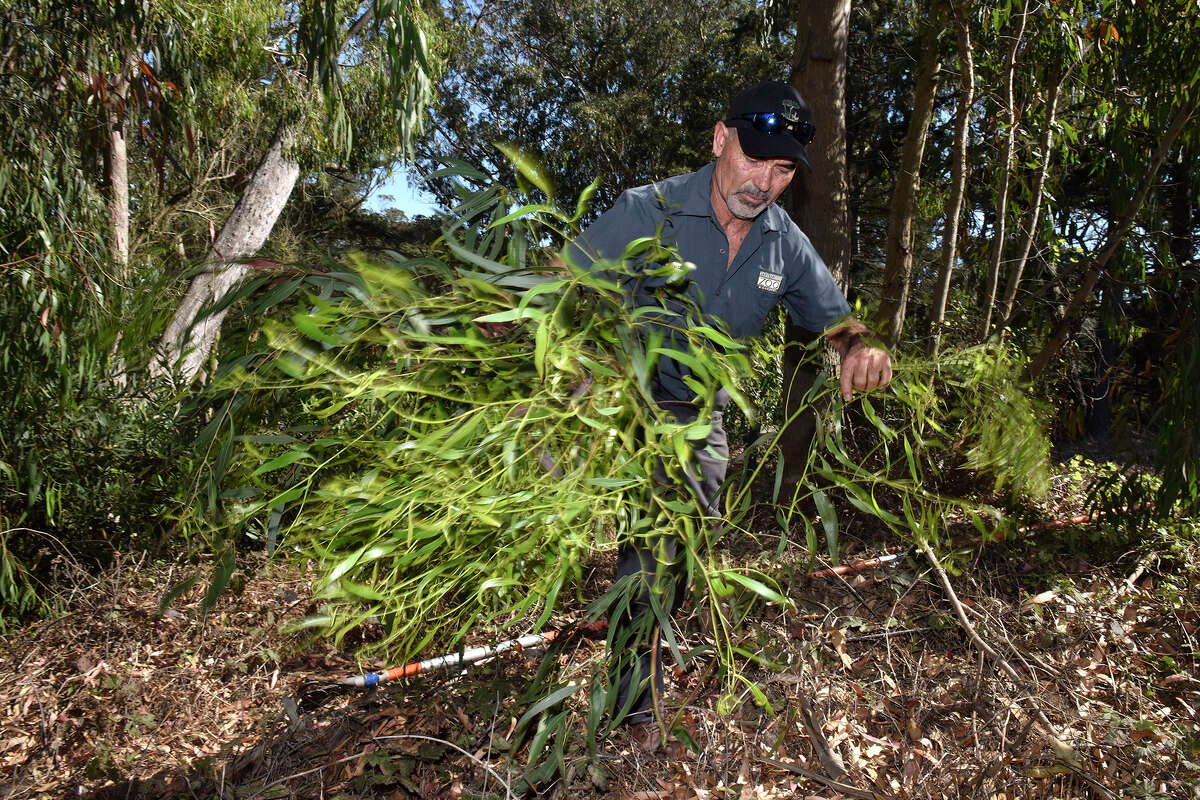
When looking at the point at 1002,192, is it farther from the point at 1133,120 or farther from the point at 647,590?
the point at 647,590

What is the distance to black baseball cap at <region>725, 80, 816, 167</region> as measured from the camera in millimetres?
2016

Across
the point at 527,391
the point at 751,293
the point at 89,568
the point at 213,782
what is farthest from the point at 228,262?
the point at 89,568

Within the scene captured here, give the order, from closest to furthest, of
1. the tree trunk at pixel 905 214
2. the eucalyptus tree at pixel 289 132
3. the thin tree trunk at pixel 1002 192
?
the thin tree trunk at pixel 1002 192
the tree trunk at pixel 905 214
the eucalyptus tree at pixel 289 132

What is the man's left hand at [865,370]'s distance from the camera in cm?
171

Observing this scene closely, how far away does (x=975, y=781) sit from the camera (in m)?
2.05

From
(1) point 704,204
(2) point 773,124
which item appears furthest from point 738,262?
(2) point 773,124

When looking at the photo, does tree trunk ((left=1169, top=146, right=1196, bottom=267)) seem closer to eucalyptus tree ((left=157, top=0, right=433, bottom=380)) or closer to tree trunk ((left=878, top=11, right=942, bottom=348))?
tree trunk ((left=878, top=11, right=942, bottom=348))

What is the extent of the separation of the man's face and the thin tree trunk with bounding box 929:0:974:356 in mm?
1654

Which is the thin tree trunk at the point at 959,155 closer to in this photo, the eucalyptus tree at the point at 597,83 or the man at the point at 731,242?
the man at the point at 731,242

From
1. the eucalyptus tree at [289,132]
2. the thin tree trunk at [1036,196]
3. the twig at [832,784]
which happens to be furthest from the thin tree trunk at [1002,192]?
the eucalyptus tree at [289,132]

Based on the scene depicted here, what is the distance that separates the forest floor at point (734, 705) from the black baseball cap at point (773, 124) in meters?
1.12

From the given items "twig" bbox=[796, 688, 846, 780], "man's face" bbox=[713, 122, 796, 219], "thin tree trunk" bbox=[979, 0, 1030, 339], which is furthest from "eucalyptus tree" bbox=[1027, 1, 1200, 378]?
"twig" bbox=[796, 688, 846, 780]

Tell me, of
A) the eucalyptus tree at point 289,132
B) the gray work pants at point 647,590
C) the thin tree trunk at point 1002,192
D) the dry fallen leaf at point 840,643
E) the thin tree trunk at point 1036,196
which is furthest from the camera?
the eucalyptus tree at point 289,132

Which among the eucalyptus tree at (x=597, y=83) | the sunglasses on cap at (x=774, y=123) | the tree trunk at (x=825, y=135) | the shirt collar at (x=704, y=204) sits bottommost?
the shirt collar at (x=704, y=204)
